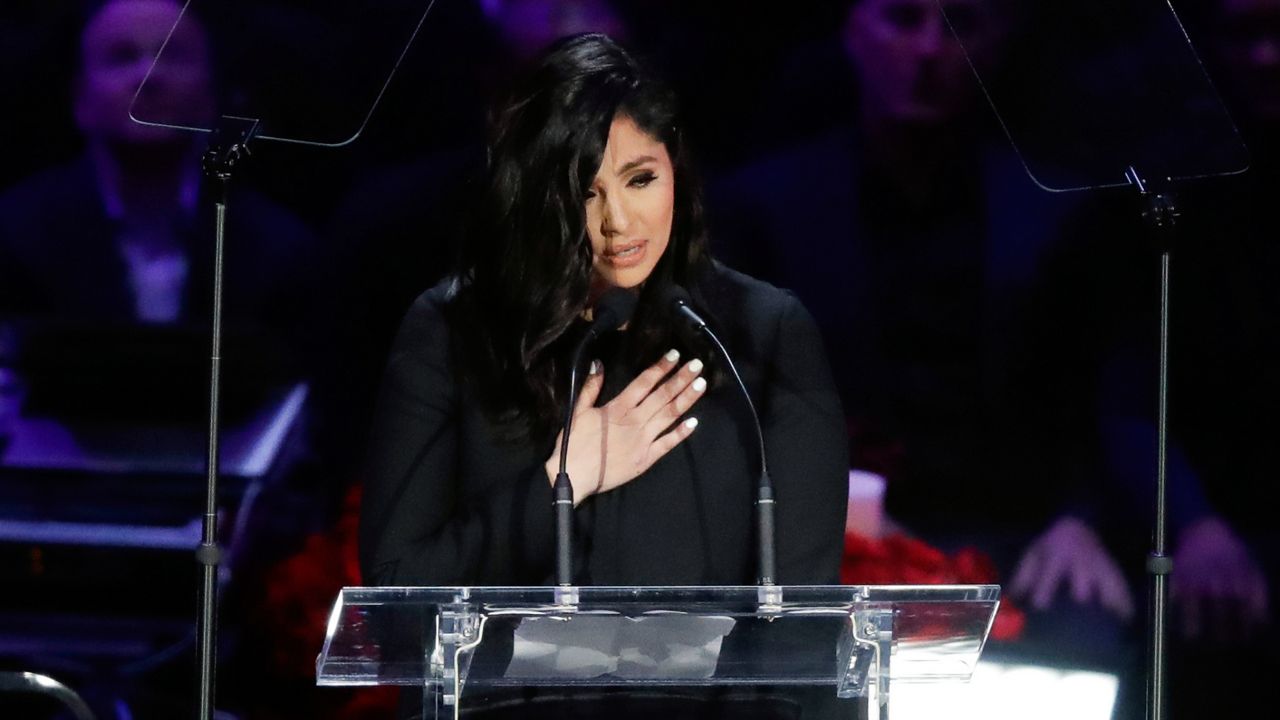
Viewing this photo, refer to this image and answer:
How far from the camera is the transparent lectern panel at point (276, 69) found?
2.42 m

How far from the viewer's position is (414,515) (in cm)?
245

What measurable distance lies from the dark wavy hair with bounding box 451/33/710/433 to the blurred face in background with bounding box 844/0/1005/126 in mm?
1131

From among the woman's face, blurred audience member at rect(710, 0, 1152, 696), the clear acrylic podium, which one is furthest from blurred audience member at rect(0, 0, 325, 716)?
the clear acrylic podium

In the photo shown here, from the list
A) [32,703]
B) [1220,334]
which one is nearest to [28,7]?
[32,703]

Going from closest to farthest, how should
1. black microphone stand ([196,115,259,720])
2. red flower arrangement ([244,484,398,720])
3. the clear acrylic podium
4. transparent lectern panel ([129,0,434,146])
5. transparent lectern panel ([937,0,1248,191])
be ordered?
the clear acrylic podium
black microphone stand ([196,115,259,720])
transparent lectern panel ([129,0,434,146])
transparent lectern panel ([937,0,1248,191])
red flower arrangement ([244,484,398,720])

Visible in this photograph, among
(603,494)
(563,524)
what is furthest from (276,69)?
(563,524)

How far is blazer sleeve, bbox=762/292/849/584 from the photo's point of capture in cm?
254

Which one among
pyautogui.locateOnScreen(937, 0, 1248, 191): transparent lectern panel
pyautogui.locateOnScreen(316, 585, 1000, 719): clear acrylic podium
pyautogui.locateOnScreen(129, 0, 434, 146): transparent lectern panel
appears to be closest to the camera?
pyautogui.locateOnScreen(316, 585, 1000, 719): clear acrylic podium

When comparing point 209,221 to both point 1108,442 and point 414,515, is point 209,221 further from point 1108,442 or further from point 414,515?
point 1108,442

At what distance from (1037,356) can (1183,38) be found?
1233 mm

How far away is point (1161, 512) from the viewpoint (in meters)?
2.45

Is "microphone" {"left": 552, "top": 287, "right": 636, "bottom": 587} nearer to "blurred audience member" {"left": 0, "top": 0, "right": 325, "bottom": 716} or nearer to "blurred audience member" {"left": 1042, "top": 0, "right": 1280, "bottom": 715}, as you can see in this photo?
"blurred audience member" {"left": 0, "top": 0, "right": 325, "bottom": 716}

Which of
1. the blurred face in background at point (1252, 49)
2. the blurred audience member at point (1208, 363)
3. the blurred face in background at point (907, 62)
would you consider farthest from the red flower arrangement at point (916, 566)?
the blurred face in background at point (1252, 49)

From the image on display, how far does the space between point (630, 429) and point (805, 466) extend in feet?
0.94
